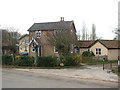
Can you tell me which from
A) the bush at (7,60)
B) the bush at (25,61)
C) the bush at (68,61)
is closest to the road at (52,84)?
the bush at (25,61)

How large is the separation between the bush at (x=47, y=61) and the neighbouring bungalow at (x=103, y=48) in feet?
38.3

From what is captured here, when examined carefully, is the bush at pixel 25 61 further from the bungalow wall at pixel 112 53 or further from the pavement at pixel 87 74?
the bungalow wall at pixel 112 53

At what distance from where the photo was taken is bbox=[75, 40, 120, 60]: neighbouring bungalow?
2617 centimetres

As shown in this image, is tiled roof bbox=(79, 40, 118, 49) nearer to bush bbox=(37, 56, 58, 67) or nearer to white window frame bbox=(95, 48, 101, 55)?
white window frame bbox=(95, 48, 101, 55)

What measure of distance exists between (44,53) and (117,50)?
46.9 ft

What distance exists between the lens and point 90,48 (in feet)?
92.2

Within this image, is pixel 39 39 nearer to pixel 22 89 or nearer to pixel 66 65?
pixel 66 65

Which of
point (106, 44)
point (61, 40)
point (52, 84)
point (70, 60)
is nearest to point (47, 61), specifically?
point (70, 60)

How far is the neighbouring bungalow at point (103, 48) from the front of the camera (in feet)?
85.9

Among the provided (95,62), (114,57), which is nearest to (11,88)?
Result: (95,62)

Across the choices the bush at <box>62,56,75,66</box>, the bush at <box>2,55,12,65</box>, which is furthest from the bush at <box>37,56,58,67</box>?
the bush at <box>2,55,12,65</box>

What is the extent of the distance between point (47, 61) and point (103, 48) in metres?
13.1

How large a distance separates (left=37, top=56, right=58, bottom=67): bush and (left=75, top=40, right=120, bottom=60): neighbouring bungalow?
1166 cm

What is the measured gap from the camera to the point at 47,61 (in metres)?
18.2
